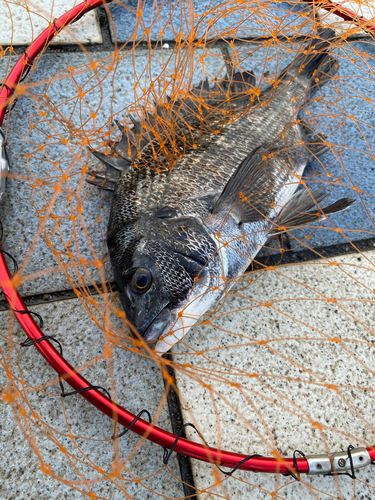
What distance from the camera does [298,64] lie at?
83.2 inches

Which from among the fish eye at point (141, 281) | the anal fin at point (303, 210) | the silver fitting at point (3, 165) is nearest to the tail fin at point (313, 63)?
the anal fin at point (303, 210)

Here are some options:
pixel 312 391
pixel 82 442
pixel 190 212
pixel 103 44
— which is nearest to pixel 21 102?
pixel 103 44

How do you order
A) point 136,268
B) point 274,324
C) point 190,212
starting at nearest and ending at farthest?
point 136,268
point 190,212
point 274,324

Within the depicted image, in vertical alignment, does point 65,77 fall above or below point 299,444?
above

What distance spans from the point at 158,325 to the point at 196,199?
1.76 ft

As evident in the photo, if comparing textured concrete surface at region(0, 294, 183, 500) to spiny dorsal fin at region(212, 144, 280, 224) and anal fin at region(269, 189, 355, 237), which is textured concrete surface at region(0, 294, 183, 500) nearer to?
spiny dorsal fin at region(212, 144, 280, 224)

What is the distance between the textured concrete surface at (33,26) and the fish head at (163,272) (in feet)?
4.52

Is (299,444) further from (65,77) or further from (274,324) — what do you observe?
(65,77)

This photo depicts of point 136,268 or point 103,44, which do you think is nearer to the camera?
point 136,268

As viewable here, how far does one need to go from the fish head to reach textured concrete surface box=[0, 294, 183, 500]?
10.4 inches

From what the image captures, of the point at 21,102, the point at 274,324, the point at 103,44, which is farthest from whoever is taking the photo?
the point at 103,44

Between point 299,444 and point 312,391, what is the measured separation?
224 mm

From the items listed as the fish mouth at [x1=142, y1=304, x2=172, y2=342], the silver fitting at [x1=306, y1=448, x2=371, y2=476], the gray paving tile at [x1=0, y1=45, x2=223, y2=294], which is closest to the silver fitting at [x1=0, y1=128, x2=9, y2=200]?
the gray paving tile at [x1=0, y1=45, x2=223, y2=294]

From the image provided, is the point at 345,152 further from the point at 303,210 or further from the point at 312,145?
the point at 303,210
